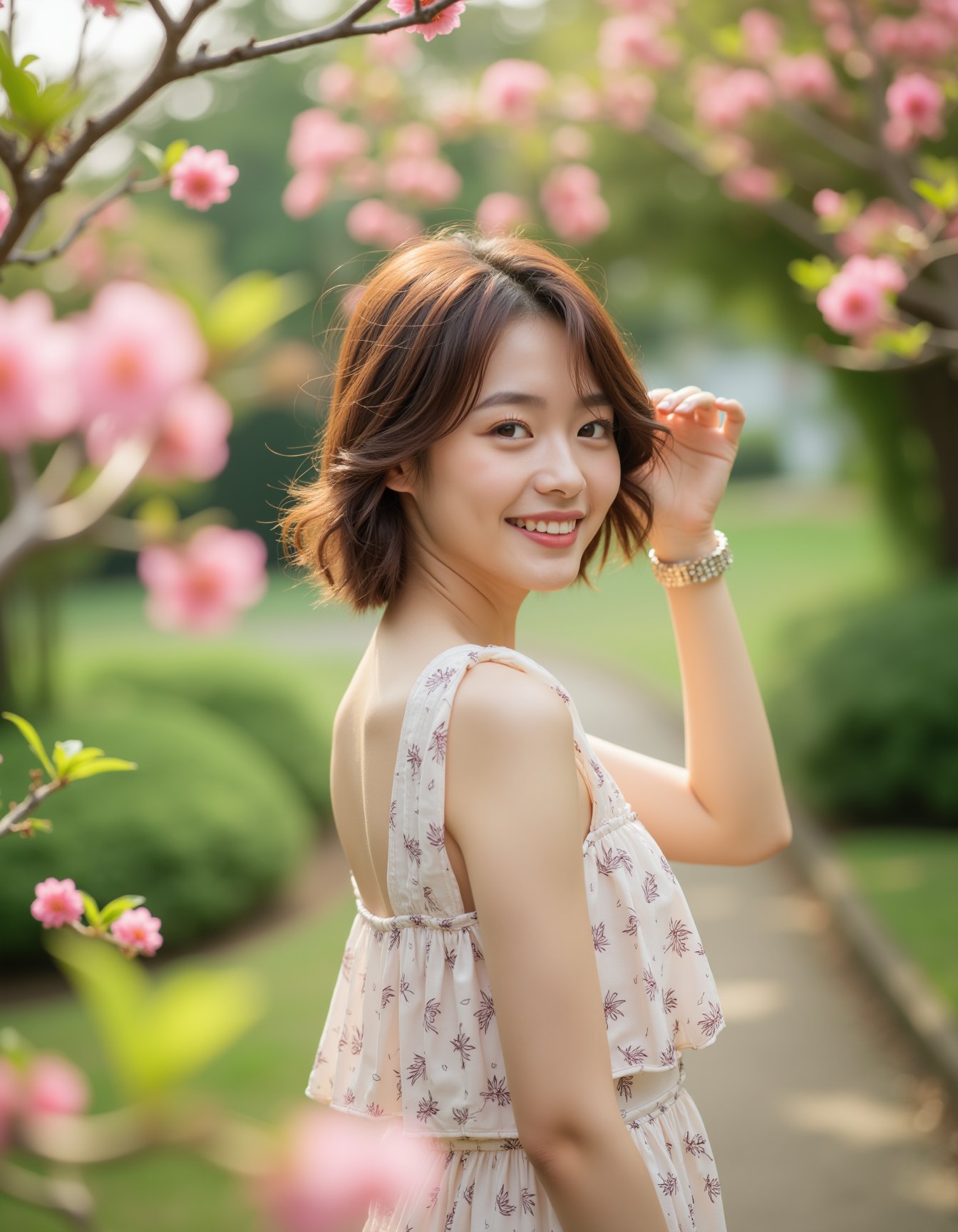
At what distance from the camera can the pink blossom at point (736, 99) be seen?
5270 millimetres

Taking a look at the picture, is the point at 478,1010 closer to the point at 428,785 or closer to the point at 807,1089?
the point at 428,785

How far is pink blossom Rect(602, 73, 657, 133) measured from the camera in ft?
17.7

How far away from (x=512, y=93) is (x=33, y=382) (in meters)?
5.23

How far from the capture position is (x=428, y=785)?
125 cm

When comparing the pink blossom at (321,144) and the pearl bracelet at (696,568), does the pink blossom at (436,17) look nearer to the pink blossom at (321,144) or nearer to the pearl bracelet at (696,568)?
the pearl bracelet at (696,568)

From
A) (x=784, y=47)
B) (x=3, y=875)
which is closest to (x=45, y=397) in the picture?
(x=3, y=875)

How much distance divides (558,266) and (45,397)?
828mm

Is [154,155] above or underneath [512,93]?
above

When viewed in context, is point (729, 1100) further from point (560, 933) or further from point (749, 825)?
point (560, 933)

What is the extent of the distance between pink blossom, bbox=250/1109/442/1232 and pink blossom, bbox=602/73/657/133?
17.6 ft

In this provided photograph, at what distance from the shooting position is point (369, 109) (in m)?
5.82

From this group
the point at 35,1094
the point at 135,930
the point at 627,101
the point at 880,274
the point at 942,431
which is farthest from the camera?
the point at 942,431

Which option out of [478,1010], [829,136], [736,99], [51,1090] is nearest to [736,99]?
[736,99]

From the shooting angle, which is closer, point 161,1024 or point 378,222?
point 161,1024
